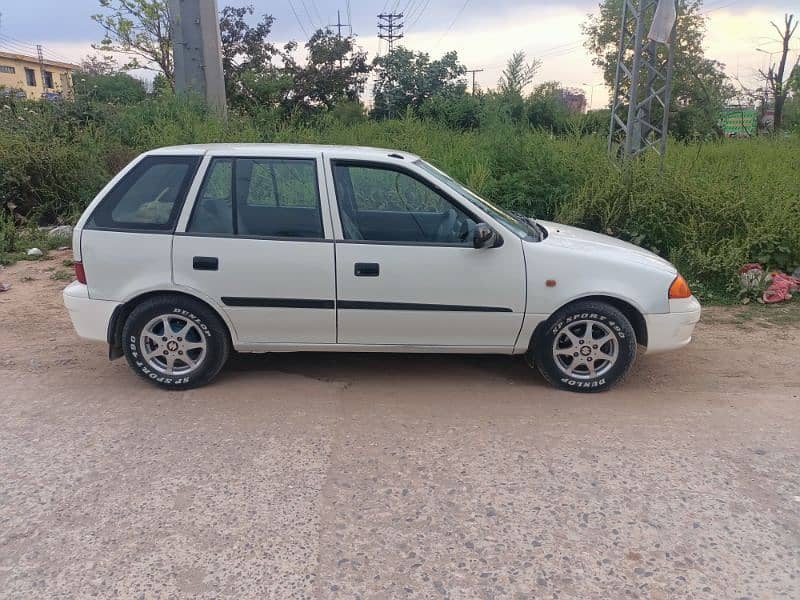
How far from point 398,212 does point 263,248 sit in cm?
102

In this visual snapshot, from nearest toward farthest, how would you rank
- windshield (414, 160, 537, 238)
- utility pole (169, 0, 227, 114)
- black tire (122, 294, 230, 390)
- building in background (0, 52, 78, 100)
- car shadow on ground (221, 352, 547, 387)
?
1. black tire (122, 294, 230, 390)
2. windshield (414, 160, 537, 238)
3. car shadow on ground (221, 352, 547, 387)
4. utility pole (169, 0, 227, 114)
5. building in background (0, 52, 78, 100)

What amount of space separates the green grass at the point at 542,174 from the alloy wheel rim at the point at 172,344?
557 cm

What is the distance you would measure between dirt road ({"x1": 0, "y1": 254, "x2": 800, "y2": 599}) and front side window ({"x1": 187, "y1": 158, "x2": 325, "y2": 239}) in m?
1.17

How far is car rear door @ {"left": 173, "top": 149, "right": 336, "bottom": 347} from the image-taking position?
4230 mm

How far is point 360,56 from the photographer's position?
1220 inches

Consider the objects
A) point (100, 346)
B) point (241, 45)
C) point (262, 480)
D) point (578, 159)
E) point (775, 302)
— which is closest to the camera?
point (262, 480)

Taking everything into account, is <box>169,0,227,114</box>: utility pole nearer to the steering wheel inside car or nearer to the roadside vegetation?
the roadside vegetation

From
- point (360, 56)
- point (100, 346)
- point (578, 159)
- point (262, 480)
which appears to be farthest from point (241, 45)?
point (262, 480)

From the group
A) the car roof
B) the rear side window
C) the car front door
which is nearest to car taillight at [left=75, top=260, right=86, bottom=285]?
the rear side window

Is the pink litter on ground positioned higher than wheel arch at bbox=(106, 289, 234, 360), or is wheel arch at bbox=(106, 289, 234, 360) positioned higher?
wheel arch at bbox=(106, 289, 234, 360)

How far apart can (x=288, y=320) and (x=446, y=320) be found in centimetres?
110

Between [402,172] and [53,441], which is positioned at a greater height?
[402,172]

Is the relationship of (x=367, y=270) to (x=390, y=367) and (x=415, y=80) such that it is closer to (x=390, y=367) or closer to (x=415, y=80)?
(x=390, y=367)

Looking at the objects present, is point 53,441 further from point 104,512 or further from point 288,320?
point 288,320
